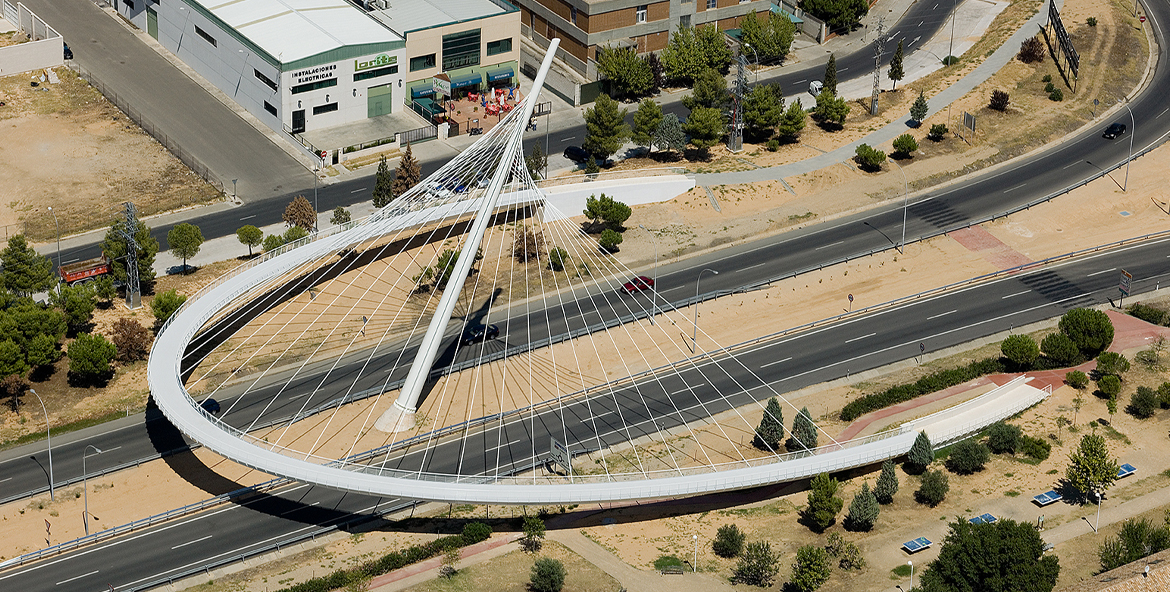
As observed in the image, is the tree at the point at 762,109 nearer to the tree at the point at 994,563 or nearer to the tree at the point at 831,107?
the tree at the point at 831,107

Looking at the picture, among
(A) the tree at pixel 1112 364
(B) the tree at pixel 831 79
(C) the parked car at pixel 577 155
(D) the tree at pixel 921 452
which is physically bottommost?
(C) the parked car at pixel 577 155

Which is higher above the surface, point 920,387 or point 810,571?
point 810,571

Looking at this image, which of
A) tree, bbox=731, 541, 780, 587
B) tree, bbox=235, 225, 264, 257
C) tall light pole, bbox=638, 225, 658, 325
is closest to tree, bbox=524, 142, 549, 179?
tall light pole, bbox=638, 225, 658, 325

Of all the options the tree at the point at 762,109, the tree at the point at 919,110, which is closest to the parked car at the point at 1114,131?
the tree at the point at 919,110

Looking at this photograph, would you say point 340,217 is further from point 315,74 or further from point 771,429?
point 771,429

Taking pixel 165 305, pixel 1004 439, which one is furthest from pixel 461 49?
pixel 1004 439

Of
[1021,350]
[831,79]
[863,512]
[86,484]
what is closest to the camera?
[863,512]

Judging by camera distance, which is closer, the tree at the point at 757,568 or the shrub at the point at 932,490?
the tree at the point at 757,568
